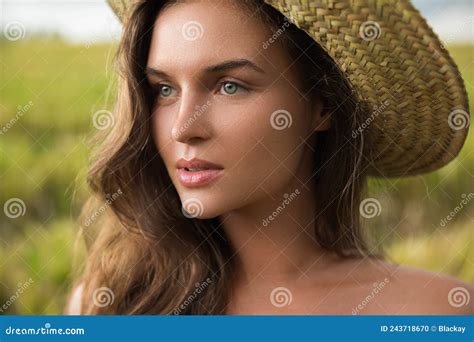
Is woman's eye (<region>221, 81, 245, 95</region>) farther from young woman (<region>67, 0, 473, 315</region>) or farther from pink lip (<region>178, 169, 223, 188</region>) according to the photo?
pink lip (<region>178, 169, 223, 188</region>)

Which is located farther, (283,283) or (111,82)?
(111,82)

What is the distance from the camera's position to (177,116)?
1.94m

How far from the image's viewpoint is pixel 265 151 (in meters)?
1.96

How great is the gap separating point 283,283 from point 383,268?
280mm

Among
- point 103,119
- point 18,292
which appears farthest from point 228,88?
point 18,292

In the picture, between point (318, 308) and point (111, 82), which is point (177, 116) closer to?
point (111, 82)

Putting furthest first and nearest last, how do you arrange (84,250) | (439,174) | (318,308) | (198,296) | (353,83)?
(439,174) → (84,250) → (198,296) → (318,308) → (353,83)

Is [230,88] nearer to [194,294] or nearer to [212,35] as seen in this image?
[212,35]

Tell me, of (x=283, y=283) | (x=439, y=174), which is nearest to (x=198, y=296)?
(x=283, y=283)

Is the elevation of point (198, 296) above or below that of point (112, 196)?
below

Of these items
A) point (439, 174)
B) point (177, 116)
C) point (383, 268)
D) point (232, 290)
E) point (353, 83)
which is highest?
point (353, 83)

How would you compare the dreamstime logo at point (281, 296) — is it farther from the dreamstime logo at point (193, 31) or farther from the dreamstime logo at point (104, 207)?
the dreamstime logo at point (193, 31)

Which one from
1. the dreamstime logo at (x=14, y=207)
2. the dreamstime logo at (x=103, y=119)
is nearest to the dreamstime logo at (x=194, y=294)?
the dreamstime logo at (x=103, y=119)

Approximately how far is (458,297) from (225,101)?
32.2 inches
